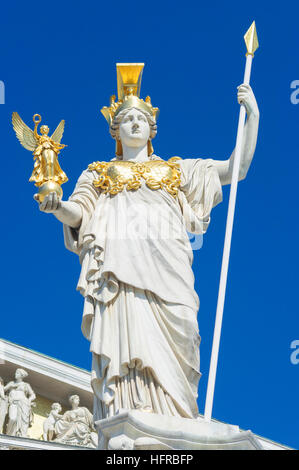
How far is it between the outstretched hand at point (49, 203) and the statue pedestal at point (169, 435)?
2088mm

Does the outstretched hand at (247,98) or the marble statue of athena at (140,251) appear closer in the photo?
the marble statue of athena at (140,251)

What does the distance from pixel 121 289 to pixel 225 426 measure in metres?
1.69

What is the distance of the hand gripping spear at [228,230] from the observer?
8.40m

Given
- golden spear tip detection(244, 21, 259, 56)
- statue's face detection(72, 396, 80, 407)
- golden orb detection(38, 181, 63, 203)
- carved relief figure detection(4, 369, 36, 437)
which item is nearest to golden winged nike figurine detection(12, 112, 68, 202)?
golden orb detection(38, 181, 63, 203)

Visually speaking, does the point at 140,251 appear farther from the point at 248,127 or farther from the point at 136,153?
the point at 248,127

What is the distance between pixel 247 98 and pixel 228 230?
148 centimetres

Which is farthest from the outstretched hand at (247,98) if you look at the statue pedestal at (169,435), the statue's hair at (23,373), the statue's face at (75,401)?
the statue's face at (75,401)

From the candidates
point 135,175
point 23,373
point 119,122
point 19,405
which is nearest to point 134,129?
point 119,122

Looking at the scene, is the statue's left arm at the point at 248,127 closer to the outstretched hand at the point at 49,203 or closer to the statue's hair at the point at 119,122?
the statue's hair at the point at 119,122

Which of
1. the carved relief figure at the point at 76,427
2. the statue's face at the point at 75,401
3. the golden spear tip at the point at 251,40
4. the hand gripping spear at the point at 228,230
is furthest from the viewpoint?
the statue's face at the point at 75,401

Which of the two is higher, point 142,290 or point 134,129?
point 134,129

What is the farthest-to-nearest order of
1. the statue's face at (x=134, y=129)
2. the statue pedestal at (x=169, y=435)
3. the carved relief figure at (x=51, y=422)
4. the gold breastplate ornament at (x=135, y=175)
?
1. the carved relief figure at (x=51, y=422)
2. the statue's face at (x=134, y=129)
3. the gold breastplate ornament at (x=135, y=175)
4. the statue pedestal at (x=169, y=435)

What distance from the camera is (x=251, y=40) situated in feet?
33.6
